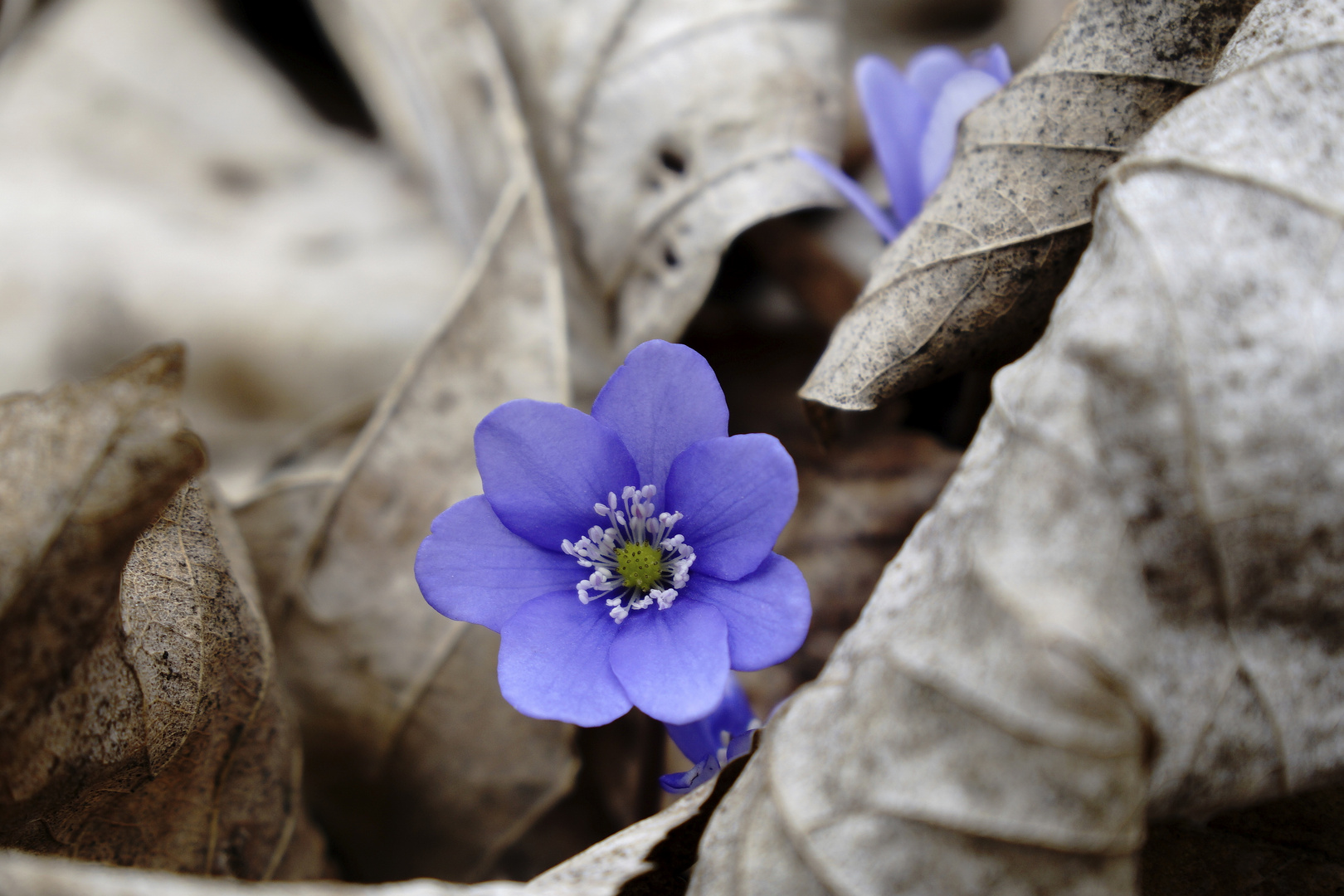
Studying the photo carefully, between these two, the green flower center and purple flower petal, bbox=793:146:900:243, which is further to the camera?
purple flower petal, bbox=793:146:900:243

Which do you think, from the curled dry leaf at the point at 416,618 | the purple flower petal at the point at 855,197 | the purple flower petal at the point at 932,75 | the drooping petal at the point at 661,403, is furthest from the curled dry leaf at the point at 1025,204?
the curled dry leaf at the point at 416,618

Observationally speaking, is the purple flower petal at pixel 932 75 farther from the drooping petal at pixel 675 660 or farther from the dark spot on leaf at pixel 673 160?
the drooping petal at pixel 675 660

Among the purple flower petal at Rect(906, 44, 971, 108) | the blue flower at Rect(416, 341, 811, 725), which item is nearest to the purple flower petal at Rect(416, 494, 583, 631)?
the blue flower at Rect(416, 341, 811, 725)

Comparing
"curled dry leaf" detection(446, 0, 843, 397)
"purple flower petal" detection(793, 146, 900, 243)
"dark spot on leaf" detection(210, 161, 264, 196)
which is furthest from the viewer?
"dark spot on leaf" detection(210, 161, 264, 196)

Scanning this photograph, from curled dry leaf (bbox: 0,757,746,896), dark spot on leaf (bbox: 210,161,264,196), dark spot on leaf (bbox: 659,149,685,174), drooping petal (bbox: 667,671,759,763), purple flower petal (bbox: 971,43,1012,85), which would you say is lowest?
drooping petal (bbox: 667,671,759,763)

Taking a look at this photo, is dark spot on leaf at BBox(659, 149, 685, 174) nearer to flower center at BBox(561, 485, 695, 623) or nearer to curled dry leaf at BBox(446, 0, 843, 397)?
curled dry leaf at BBox(446, 0, 843, 397)
